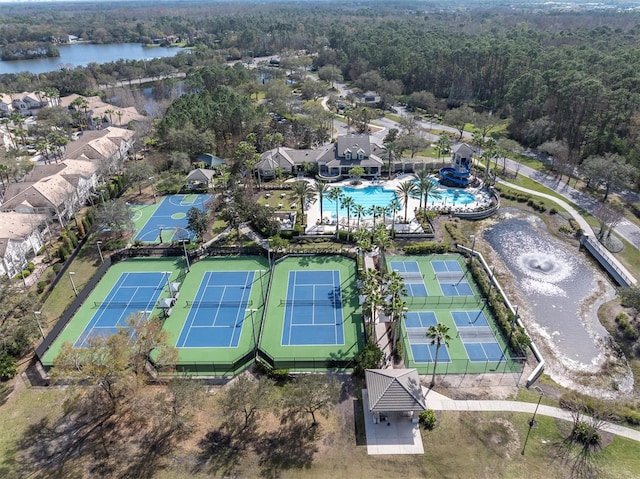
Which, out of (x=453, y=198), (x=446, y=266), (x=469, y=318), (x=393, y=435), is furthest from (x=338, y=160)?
(x=393, y=435)

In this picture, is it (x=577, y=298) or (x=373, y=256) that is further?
(x=373, y=256)

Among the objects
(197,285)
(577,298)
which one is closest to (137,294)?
(197,285)

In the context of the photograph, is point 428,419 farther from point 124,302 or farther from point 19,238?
point 19,238

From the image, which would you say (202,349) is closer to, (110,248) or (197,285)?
(197,285)

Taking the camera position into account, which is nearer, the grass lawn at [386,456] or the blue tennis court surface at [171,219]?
the grass lawn at [386,456]

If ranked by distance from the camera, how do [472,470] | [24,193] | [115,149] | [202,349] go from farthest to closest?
[115,149], [24,193], [202,349], [472,470]

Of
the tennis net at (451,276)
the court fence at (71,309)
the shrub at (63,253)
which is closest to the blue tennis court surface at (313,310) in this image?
the tennis net at (451,276)

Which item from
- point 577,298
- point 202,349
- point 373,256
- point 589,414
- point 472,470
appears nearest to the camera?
point 472,470

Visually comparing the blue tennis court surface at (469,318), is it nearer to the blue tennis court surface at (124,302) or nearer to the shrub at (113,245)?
the blue tennis court surface at (124,302)
